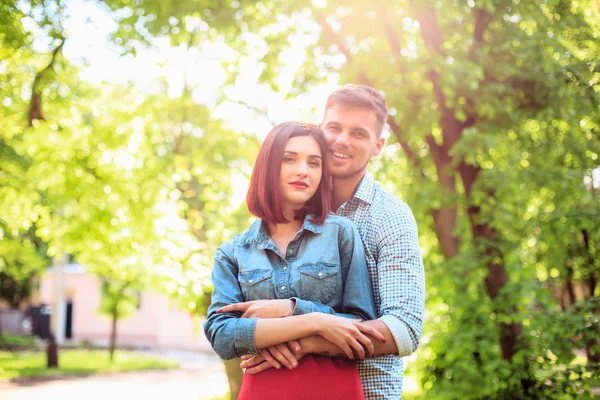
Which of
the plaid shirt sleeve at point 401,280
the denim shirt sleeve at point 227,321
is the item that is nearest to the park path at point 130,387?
the denim shirt sleeve at point 227,321

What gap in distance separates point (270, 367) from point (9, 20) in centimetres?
322

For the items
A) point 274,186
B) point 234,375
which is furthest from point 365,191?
point 234,375

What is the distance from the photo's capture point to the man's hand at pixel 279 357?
2.14m

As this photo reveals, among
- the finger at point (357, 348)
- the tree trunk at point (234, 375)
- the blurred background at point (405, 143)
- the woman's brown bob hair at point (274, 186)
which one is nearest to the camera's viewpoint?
the finger at point (357, 348)

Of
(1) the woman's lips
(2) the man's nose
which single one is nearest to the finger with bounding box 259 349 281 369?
(1) the woman's lips

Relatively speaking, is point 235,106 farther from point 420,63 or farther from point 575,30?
point 575,30

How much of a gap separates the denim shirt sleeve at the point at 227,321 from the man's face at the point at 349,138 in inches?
26.6

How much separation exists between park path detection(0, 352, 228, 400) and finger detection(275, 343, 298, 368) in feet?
41.8

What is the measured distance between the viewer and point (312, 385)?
2145 millimetres

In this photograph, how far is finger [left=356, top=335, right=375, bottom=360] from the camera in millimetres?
2123

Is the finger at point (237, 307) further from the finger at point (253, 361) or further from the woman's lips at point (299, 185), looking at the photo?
the woman's lips at point (299, 185)

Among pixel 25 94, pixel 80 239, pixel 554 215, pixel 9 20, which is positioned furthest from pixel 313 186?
pixel 25 94

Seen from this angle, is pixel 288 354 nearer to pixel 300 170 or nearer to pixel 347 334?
pixel 347 334

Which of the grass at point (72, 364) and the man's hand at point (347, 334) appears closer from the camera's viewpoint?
the man's hand at point (347, 334)
